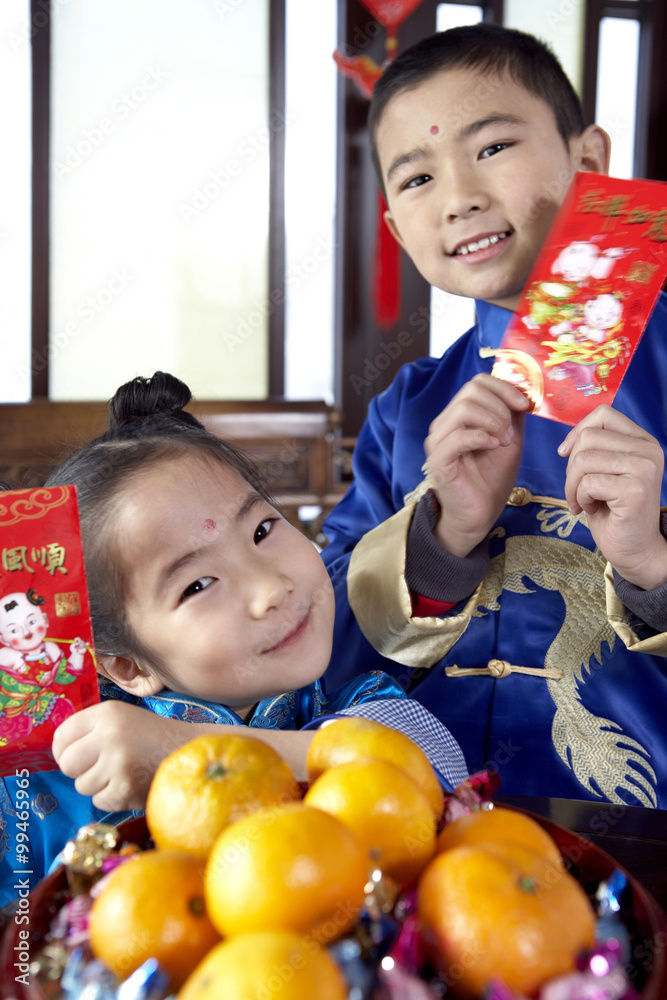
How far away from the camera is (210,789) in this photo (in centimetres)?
52

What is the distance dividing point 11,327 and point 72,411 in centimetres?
48

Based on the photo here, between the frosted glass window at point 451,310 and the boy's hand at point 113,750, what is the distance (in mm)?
3637

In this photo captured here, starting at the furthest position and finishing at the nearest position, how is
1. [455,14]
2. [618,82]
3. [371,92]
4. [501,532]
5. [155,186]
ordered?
[618,82]
[455,14]
[155,186]
[371,92]
[501,532]

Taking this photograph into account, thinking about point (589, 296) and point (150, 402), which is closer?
point (589, 296)

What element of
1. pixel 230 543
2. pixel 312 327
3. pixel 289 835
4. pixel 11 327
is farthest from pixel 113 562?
pixel 312 327

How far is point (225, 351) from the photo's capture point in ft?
13.7

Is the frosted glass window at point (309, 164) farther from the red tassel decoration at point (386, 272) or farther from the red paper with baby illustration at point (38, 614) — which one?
the red paper with baby illustration at point (38, 614)

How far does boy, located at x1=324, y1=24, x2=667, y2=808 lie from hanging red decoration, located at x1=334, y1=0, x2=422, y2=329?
2.51m

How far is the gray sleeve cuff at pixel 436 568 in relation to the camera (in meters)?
1.15

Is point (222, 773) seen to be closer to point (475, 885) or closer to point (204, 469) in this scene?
point (475, 885)

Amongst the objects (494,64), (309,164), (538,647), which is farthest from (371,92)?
(538,647)

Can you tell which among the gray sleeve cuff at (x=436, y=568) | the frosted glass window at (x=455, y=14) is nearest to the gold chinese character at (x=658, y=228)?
the gray sleeve cuff at (x=436, y=568)

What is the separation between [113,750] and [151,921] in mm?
298

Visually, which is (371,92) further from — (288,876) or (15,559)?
(288,876)
